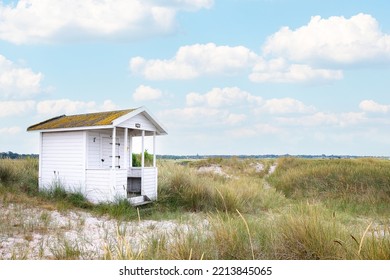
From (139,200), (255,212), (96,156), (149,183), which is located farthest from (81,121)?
(255,212)

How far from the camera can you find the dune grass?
516cm

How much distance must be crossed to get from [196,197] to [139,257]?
8.90 metres

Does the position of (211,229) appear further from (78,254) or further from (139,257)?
(78,254)

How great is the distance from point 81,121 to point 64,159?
4.92ft

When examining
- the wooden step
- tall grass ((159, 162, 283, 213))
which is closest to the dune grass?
tall grass ((159, 162, 283, 213))

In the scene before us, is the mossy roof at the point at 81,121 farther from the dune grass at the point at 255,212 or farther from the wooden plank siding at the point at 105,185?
the dune grass at the point at 255,212

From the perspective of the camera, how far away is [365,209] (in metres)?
13.2

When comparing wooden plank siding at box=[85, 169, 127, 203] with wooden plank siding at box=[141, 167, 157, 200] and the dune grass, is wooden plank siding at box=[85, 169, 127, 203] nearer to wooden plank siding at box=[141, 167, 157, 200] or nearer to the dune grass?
the dune grass

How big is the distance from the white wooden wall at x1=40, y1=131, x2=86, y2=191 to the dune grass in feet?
1.72

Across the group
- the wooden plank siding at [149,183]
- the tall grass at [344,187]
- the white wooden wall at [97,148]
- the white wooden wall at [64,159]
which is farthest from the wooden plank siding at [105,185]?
the tall grass at [344,187]

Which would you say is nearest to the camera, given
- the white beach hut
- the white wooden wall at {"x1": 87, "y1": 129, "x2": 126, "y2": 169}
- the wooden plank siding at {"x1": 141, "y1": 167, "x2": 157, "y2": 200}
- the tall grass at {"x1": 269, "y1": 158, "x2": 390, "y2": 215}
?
the white beach hut

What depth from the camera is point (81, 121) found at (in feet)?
45.2

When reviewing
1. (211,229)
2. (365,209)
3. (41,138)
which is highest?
(41,138)
